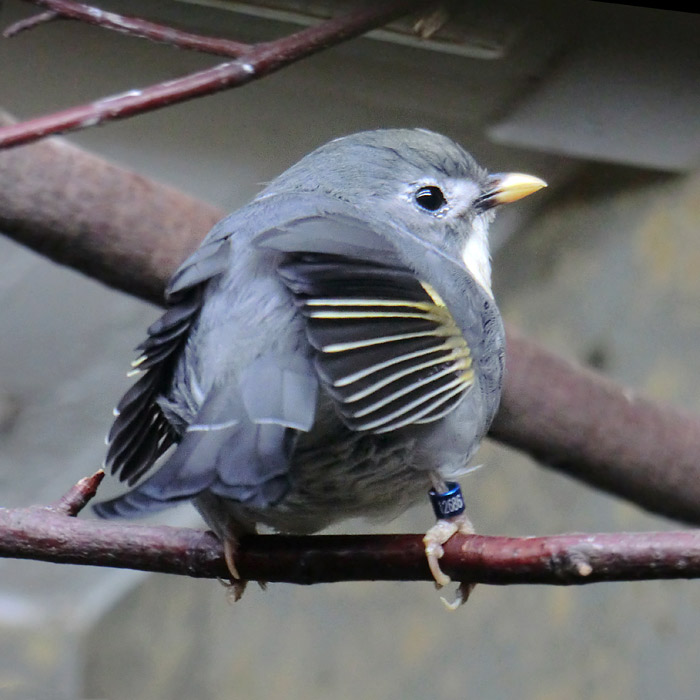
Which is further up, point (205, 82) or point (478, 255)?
point (205, 82)

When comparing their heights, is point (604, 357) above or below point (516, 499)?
above

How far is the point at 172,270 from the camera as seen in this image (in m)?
1.56

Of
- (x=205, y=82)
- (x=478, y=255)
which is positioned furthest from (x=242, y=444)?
(x=478, y=255)

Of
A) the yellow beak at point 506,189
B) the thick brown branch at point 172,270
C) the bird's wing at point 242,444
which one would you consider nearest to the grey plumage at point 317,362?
the bird's wing at point 242,444

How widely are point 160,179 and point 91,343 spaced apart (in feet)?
1.35

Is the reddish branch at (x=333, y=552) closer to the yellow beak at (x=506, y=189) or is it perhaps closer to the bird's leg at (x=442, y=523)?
the bird's leg at (x=442, y=523)

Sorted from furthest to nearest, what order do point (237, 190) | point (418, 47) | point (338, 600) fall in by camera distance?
point (338, 600)
point (237, 190)
point (418, 47)

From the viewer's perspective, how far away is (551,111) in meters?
1.69

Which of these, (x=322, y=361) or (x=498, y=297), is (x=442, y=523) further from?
(x=498, y=297)

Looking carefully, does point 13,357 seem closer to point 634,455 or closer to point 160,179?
point 160,179

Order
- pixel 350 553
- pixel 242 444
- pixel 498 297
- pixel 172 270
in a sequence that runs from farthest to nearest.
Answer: pixel 498 297 → pixel 172 270 → pixel 350 553 → pixel 242 444

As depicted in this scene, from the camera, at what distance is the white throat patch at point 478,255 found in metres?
1.23

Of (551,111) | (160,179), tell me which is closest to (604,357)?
(551,111)

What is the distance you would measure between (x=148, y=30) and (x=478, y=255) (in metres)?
0.47
